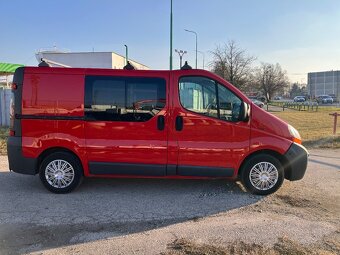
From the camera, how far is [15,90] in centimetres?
574

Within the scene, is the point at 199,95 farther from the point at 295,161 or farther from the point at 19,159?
the point at 19,159

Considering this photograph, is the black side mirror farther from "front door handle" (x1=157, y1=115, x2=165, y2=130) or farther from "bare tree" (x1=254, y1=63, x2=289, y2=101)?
"bare tree" (x1=254, y1=63, x2=289, y2=101)

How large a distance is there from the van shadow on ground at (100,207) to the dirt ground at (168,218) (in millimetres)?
12

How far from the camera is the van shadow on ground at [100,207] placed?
4289mm

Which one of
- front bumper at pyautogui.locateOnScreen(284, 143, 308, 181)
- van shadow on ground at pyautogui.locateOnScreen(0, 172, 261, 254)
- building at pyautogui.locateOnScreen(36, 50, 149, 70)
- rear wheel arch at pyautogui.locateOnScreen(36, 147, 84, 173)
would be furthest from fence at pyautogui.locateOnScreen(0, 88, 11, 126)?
building at pyautogui.locateOnScreen(36, 50, 149, 70)

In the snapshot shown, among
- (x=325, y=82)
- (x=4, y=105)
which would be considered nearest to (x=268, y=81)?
Result: (x=325, y=82)

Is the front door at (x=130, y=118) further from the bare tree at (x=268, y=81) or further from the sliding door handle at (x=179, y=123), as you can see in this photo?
the bare tree at (x=268, y=81)

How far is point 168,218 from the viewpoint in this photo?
4.82 metres

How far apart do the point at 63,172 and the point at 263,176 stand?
132 inches

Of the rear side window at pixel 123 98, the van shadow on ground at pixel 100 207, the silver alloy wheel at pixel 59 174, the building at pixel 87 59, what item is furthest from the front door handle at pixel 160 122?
the building at pixel 87 59

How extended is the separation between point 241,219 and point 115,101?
105 inches

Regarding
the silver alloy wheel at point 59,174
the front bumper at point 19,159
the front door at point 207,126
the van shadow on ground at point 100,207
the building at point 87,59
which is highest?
the building at point 87,59

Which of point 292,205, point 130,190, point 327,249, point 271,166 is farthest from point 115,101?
point 327,249

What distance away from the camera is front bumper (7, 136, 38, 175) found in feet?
19.1
